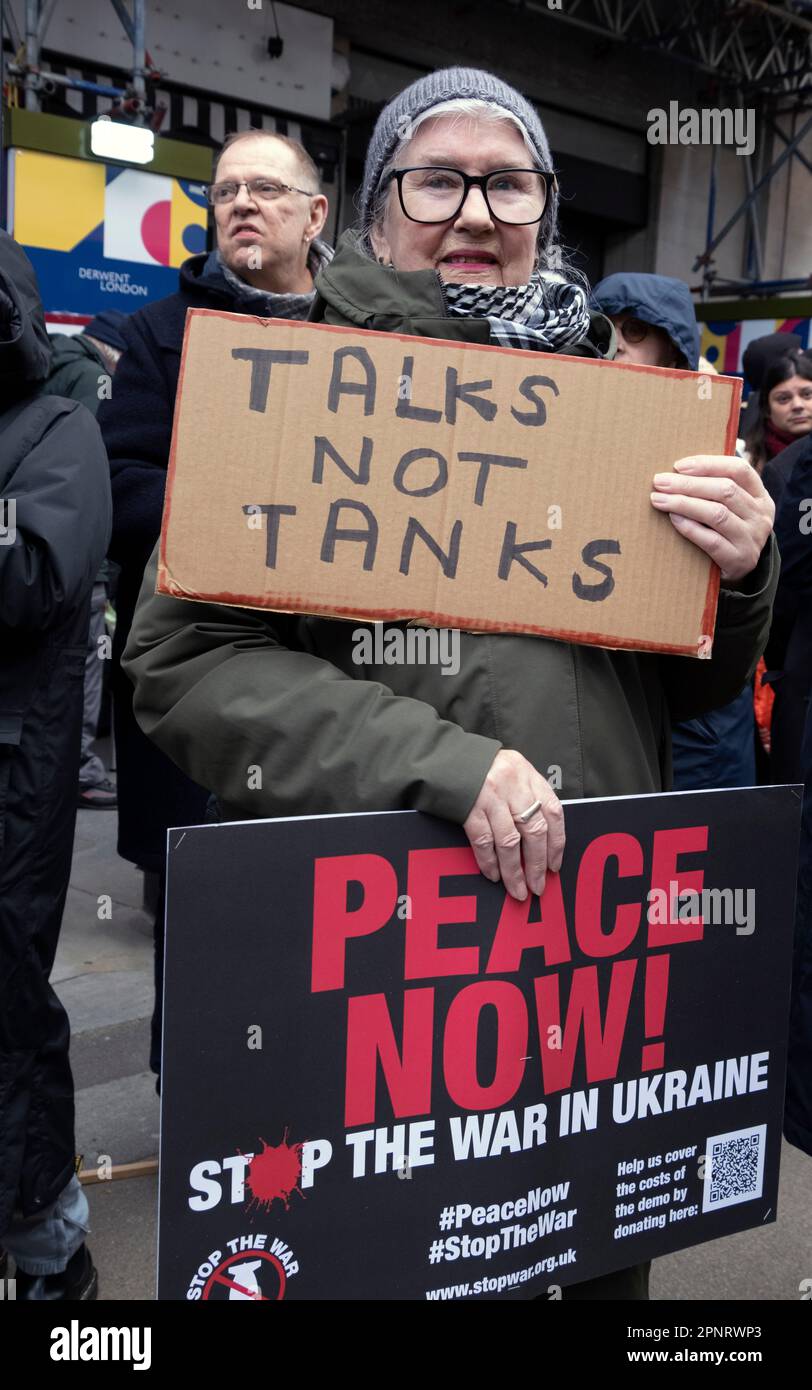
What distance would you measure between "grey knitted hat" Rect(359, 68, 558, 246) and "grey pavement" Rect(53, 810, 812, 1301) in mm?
2098

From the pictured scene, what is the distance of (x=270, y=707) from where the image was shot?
136 cm

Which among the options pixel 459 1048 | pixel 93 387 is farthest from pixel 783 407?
pixel 459 1048

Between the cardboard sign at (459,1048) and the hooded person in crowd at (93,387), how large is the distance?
1.62 meters

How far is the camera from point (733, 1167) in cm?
152

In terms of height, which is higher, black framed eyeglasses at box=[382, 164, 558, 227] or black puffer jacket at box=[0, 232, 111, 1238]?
black framed eyeglasses at box=[382, 164, 558, 227]

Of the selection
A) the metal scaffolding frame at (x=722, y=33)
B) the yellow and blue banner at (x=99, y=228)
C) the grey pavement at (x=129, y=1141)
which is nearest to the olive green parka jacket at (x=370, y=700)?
the grey pavement at (x=129, y=1141)

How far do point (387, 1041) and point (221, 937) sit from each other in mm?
213

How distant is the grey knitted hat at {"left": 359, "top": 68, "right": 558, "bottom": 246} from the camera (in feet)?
5.05

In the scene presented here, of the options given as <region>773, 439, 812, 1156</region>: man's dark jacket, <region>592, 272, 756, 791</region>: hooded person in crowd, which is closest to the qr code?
<region>773, 439, 812, 1156</region>: man's dark jacket

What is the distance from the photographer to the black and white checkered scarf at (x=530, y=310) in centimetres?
147

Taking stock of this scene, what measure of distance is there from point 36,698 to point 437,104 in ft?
3.73

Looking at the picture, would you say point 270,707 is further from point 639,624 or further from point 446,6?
point 446,6

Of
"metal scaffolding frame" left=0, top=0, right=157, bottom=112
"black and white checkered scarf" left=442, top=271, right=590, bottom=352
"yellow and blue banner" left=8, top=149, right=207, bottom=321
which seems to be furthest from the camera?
"metal scaffolding frame" left=0, top=0, right=157, bottom=112

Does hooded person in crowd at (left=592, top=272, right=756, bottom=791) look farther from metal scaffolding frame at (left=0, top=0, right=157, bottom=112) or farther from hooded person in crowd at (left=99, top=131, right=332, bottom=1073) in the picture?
metal scaffolding frame at (left=0, top=0, right=157, bottom=112)
